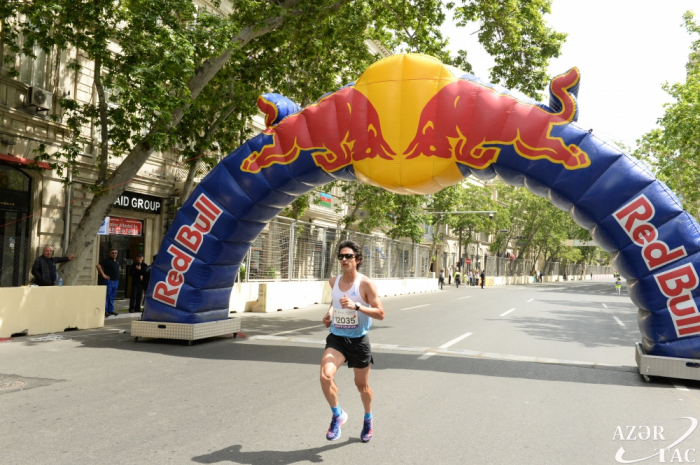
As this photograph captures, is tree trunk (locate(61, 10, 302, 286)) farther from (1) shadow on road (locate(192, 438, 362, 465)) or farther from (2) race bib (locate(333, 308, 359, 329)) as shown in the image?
(1) shadow on road (locate(192, 438, 362, 465))

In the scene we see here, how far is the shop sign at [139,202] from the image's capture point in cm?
1981

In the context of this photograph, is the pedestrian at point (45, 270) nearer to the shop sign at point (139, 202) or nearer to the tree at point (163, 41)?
the tree at point (163, 41)

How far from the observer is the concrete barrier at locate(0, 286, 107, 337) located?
1076cm

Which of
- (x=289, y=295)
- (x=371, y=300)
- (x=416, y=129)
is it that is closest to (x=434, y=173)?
(x=416, y=129)

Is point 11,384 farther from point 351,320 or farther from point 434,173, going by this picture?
point 434,173

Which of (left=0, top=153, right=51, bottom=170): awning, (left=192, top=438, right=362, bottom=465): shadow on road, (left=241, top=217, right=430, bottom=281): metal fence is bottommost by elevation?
(left=192, top=438, right=362, bottom=465): shadow on road

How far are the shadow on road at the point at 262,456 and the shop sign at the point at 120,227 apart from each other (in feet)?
53.3

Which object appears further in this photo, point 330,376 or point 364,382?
point 364,382

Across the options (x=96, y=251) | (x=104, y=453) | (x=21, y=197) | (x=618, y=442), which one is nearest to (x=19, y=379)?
(x=104, y=453)

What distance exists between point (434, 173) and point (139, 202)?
14015mm

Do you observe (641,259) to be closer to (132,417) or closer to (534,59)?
(132,417)

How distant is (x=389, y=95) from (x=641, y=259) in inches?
189

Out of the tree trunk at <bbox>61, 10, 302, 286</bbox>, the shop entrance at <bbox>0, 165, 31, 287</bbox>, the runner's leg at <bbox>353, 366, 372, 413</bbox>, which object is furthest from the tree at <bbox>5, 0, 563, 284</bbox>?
the runner's leg at <bbox>353, 366, 372, 413</bbox>

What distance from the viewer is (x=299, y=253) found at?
21.2 m
